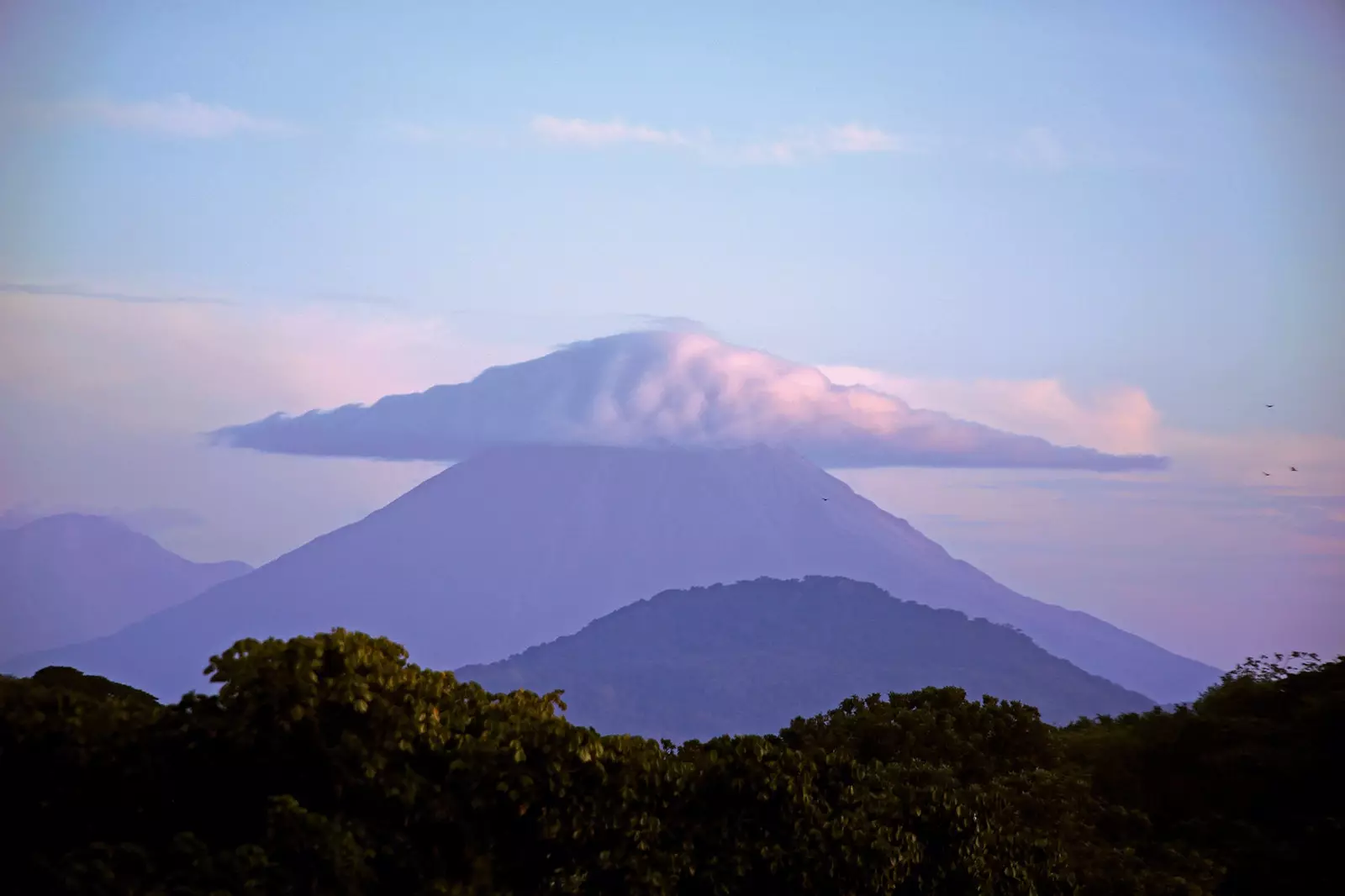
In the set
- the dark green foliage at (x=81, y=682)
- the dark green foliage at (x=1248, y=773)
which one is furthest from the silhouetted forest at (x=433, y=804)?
the dark green foliage at (x=1248, y=773)

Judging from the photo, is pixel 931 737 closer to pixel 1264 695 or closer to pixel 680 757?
pixel 680 757

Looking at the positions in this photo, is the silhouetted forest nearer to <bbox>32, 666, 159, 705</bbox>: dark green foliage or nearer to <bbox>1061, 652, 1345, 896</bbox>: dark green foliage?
<bbox>32, 666, 159, 705</bbox>: dark green foliage

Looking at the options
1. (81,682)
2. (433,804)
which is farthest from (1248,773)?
(81,682)

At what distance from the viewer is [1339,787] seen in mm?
22703

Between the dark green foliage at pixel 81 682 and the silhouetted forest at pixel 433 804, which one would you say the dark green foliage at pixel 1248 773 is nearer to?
the silhouetted forest at pixel 433 804

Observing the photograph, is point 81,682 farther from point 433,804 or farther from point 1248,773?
point 1248,773

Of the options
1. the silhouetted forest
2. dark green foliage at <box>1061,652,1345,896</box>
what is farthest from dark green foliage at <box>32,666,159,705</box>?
dark green foliage at <box>1061,652,1345,896</box>

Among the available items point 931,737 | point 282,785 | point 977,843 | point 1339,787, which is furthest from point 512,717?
point 1339,787

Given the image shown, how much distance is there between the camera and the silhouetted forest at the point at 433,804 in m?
13.3

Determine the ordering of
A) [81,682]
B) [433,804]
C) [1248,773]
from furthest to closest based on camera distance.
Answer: [1248,773]
[81,682]
[433,804]

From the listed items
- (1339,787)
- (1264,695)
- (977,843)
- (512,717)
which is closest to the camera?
(512,717)

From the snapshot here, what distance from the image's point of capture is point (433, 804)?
46.0ft

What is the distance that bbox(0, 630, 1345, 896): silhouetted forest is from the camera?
13.3m

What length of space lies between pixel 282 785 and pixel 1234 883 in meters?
15.0
